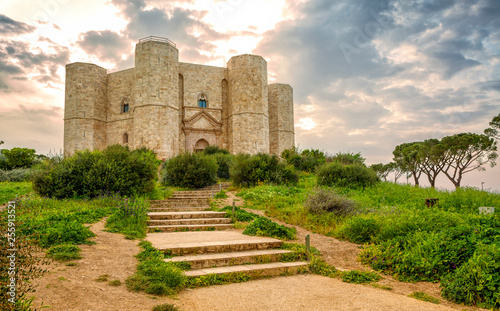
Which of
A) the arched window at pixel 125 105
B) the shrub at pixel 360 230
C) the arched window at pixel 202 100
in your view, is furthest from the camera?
the arched window at pixel 202 100

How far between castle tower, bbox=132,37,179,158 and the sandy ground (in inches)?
860

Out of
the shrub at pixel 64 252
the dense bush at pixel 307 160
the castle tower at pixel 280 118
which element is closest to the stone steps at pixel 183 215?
the shrub at pixel 64 252

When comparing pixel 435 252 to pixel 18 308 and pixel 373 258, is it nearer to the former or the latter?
pixel 373 258

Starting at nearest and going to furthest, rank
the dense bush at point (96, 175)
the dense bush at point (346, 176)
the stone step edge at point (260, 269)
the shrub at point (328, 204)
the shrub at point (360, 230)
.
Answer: the stone step edge at point (260, 269) < the shrub at point (360, 230) < the shrub at point (328, 204) < the dense bush at point (96, 175) < the dense bush at point (346, 176)

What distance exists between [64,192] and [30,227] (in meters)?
5.48

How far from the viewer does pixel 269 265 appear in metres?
5.41

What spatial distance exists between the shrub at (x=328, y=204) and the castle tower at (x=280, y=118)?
24.5 meters

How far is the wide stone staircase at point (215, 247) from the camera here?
5199 mm

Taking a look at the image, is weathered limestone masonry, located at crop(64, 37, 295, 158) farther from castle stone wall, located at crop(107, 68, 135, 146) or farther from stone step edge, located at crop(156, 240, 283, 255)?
stone step edge, located at crop(156, 240, 283, 255)

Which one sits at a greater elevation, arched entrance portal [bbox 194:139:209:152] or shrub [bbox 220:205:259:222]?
arched entrance portal [bbox 194:139:209:152]

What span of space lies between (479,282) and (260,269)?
2880 mm

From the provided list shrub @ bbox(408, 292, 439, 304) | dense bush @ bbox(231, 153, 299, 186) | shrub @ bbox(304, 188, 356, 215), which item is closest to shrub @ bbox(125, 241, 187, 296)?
shrub @ bbox(408, 292, 439, 304)

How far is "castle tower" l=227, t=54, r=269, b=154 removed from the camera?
29109mm

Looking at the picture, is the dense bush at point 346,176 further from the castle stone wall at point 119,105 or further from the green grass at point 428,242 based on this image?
the castle stone wall at point 119,105
